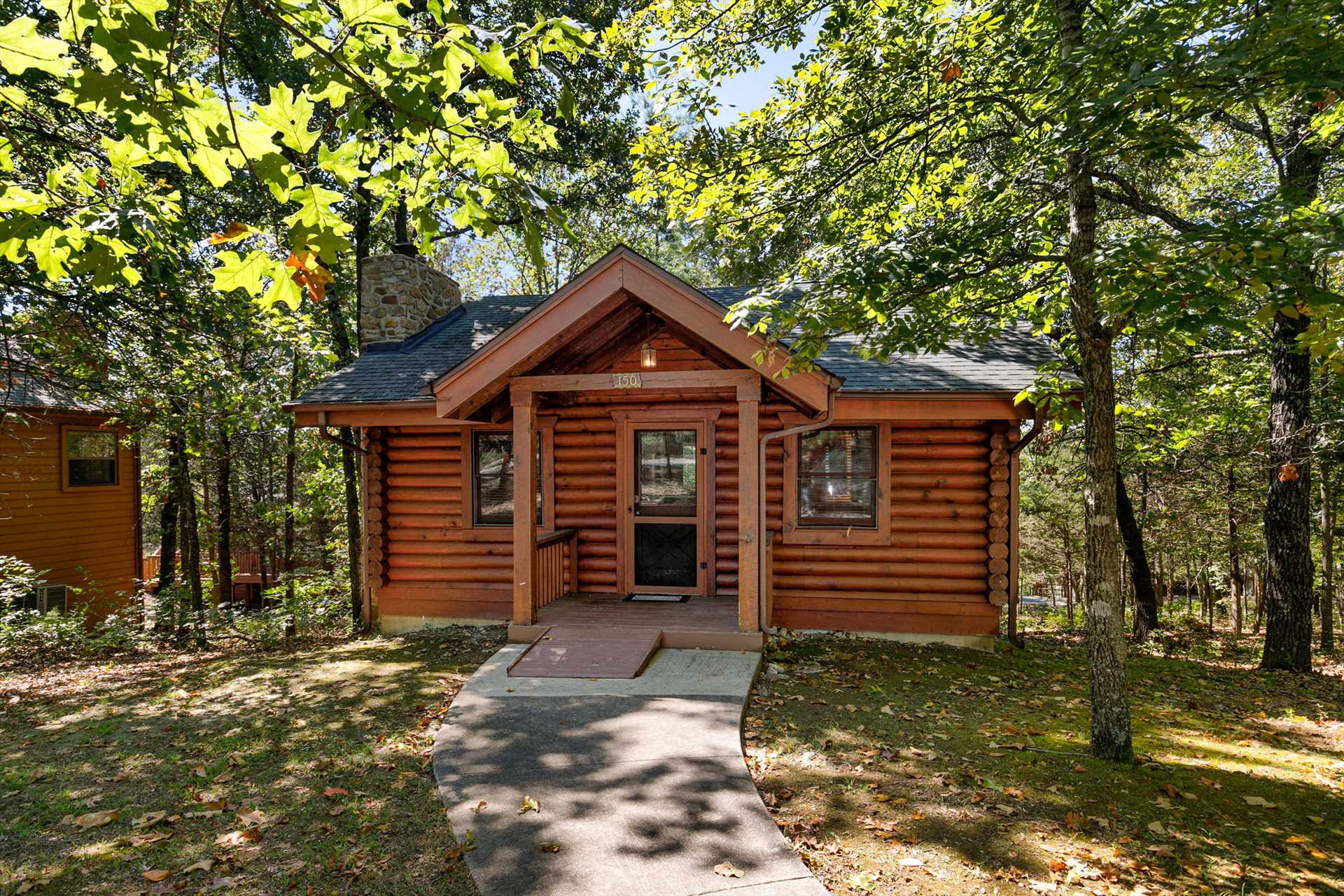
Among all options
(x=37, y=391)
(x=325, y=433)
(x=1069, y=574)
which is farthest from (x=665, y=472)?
(x=1069, y=574)

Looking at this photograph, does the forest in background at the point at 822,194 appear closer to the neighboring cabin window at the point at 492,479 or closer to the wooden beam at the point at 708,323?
the wooden beam at the point at 708,323

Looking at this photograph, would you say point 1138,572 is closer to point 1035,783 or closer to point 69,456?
point 1035,783

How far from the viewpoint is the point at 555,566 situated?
28.3 ft

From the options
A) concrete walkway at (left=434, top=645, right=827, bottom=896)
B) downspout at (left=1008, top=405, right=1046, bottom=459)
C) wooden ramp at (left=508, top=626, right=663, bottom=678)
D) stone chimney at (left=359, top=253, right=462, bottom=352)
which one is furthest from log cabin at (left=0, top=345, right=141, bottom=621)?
downspout at (left=1008, top=405, right=1046, bottom=459)

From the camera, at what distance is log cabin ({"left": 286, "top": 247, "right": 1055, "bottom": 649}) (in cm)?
699

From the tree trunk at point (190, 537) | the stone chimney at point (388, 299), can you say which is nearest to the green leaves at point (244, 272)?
the stone chimney at point (388, 299)

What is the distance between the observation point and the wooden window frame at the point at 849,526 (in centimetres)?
820

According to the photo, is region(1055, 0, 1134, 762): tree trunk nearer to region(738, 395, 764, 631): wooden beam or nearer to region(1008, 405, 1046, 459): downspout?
region(1008, 405, 1046, 459): downspout

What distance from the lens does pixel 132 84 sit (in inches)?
82.4

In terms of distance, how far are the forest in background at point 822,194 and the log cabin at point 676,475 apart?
90 centimetres

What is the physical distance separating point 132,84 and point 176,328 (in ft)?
22.7

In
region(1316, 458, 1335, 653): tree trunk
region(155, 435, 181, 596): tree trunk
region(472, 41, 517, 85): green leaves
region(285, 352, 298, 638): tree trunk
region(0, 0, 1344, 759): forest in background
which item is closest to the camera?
region(472, 41, 517, 85): green leaves

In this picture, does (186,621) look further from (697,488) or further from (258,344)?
(697,488)

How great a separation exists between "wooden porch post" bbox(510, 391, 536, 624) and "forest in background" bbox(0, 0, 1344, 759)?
1.99 meters
